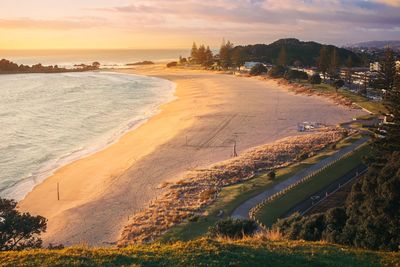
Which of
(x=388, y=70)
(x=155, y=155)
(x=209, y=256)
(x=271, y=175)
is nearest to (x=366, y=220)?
(x=209, y=256)

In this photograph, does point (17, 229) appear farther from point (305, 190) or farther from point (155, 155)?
point (155, 155)

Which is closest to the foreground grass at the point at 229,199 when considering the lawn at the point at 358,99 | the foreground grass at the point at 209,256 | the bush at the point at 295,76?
the foreground grass at the point at 209,256

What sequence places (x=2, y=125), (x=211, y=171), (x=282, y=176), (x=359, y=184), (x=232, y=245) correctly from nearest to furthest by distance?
(x=232, y=245) < (x=359, y=184) < (x=282, y=176) < (x=211, y=171) < (x=2, y=125)

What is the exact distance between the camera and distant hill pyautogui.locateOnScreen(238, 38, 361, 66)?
124m

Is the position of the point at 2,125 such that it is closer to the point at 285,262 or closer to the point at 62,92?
the point at 62,92

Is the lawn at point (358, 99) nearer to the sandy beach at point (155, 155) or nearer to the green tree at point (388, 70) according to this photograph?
the sandy beach at point (155, 155)

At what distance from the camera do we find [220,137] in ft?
122

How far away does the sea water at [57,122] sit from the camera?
1171 inches

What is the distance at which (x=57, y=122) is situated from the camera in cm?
4594

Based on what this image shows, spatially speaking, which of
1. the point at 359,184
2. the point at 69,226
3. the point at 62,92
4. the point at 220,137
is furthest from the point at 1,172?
the point at 62,92

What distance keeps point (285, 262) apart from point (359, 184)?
7.29 metres

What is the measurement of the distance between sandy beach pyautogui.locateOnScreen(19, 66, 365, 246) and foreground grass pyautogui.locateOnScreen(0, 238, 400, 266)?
9.52m

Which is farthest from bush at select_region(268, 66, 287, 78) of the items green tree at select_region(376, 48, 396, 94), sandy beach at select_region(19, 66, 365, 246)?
green tree at select_region(376, 48, 396, 94)

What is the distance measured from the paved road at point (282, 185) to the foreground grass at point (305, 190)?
0.80m
